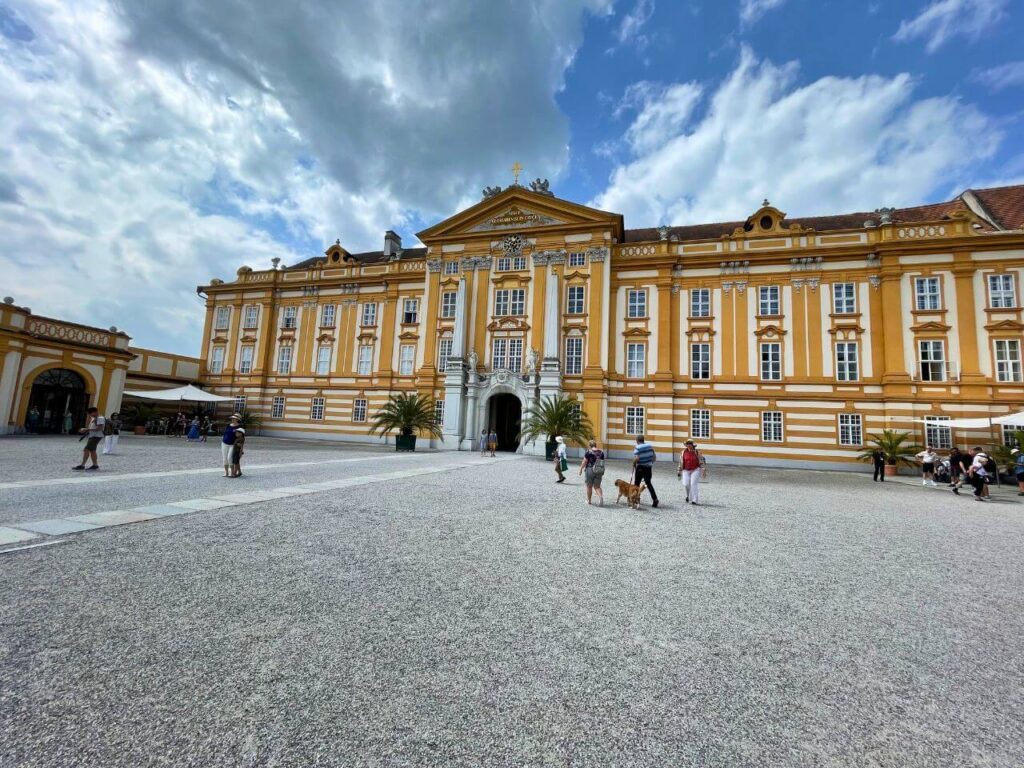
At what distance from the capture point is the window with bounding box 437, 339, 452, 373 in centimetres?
3278

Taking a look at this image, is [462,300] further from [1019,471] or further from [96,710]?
[96,710]

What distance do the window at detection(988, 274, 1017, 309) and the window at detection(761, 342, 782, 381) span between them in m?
10.2

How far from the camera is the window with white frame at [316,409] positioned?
36531mm

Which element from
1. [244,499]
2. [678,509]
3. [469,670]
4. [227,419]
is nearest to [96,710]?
[469,670]

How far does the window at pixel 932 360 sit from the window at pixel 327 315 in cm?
3772

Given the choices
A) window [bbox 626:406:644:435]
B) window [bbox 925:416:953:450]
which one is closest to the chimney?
window [bbox 626:406:644:435]

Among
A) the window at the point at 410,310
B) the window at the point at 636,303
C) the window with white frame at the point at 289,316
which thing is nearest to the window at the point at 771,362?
the window at the point at 636,303

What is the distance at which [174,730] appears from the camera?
8.45 feet

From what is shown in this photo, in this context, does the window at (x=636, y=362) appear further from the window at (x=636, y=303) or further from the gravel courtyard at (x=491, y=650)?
the gravel courtyard at (x=491, y=650)

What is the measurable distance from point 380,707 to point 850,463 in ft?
99.0

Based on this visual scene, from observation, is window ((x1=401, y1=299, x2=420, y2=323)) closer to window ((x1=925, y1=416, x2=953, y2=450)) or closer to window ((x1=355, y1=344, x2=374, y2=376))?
window ((x1=355, y1=344, x2=374, y2=376))

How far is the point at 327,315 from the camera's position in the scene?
124ft

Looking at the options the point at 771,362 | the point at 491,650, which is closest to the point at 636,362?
the point at 771,362

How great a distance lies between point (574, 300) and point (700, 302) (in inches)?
301
